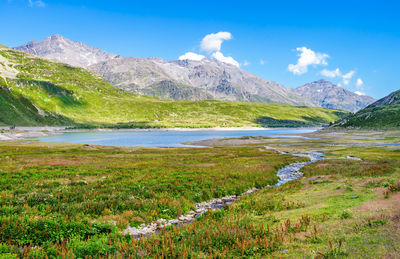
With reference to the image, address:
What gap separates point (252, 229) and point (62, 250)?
10.7 meters

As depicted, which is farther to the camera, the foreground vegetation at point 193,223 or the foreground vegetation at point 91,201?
the foreground vegetation at point 91,201

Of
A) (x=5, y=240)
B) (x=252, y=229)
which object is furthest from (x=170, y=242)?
(x=5, y=240)

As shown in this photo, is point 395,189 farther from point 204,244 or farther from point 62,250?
point 62,250

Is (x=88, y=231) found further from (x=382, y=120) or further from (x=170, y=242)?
(x=382, y=120)

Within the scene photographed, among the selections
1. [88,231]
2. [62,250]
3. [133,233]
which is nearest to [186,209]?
[133,233]

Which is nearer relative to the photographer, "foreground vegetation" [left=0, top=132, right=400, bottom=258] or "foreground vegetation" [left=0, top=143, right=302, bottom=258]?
"foreground vegetation" [left=0, top=132, right=400, bottom=258]

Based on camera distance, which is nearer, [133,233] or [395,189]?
[133,233]

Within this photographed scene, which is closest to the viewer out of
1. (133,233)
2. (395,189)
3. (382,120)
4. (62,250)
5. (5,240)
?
(62,250)

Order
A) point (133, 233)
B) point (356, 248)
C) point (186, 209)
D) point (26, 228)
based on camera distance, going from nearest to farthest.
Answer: point (356, 248), point (26, 228), point (133, 233), point (186, 209)

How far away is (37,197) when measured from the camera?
69.2 ft

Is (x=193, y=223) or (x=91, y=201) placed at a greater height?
(x=91, y=201)

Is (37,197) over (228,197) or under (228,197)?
over

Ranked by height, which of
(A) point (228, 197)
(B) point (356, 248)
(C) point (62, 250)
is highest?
(B) point (356, 248)

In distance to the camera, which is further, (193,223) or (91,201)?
(91,201)
